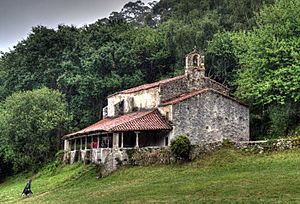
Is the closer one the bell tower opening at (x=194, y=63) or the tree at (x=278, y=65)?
the tree at (x=278, y=65)

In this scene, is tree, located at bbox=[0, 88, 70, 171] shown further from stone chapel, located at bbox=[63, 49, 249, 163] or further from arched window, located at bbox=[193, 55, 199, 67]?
arched window, located at bbox=[193, 55, 199, 67]

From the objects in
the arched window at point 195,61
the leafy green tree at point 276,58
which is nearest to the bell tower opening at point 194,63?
the arched window at point 195,61

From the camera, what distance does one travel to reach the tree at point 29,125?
5566cm

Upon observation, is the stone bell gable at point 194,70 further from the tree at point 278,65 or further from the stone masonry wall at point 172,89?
the tree at point 278,65

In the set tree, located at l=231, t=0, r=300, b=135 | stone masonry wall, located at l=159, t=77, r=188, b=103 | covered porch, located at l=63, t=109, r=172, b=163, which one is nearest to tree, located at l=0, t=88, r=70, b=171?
covered porch, located at l=63, t=109, r=172, b=163

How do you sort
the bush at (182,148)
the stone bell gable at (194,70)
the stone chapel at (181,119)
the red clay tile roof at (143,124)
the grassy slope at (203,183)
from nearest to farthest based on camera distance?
1. the grassy slope at (203,183)
2. the bush at (182,148)
3. the red clay tile roof at (143,124)
4. the stone chapel at (181,119)
5. the stone bell gable at (194,70)

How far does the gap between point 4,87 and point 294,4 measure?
49331 mm

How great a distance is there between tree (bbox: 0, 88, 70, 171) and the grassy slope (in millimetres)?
19104

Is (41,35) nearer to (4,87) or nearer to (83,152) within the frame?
(4,87)

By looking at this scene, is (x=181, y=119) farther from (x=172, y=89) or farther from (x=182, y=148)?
(x=182, y=148)

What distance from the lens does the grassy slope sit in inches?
873

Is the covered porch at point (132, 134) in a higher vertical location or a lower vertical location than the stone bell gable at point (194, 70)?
lower

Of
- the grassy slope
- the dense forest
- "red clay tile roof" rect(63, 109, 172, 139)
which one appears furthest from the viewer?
the dense forest

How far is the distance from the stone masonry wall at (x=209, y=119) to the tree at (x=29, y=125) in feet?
→ 67.9
